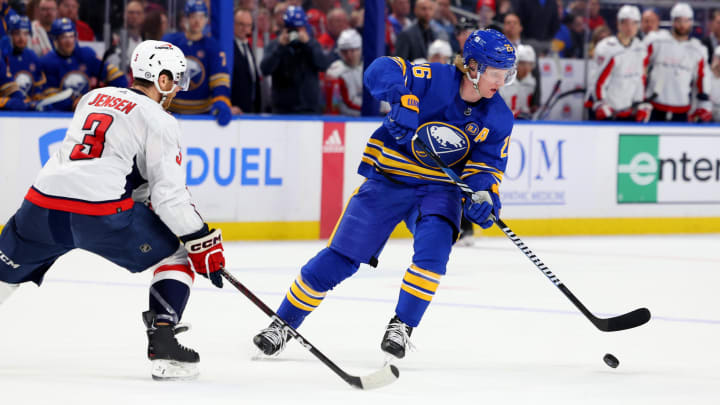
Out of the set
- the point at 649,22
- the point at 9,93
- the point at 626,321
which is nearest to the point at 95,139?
the point at 626,321

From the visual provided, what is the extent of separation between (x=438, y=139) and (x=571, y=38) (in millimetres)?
5737

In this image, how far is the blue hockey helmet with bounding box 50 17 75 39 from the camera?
7.34 m

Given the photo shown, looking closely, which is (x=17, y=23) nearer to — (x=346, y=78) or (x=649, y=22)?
(x=346, y=78)

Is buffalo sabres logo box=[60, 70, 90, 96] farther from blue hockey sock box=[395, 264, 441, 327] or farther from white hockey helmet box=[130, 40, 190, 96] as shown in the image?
blue hockey sock box=[395, 264, 441, 327]

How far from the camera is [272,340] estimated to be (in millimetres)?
3883

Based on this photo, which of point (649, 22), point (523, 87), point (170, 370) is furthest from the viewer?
point (649, 22)

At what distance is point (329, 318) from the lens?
4.84 m

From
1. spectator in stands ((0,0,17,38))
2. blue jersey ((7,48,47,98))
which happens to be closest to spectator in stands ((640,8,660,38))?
blue jersey ((7,48,47,98))

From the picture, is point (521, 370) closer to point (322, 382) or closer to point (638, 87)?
Answer: point (322, 382)

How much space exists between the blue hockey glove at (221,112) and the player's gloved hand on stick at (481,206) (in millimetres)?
3877

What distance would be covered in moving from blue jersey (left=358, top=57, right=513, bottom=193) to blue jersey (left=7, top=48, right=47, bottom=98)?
3951 mm

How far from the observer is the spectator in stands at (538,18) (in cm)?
938

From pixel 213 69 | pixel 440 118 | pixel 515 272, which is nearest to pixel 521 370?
pixel 440 118

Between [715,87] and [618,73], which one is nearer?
[618,73]
